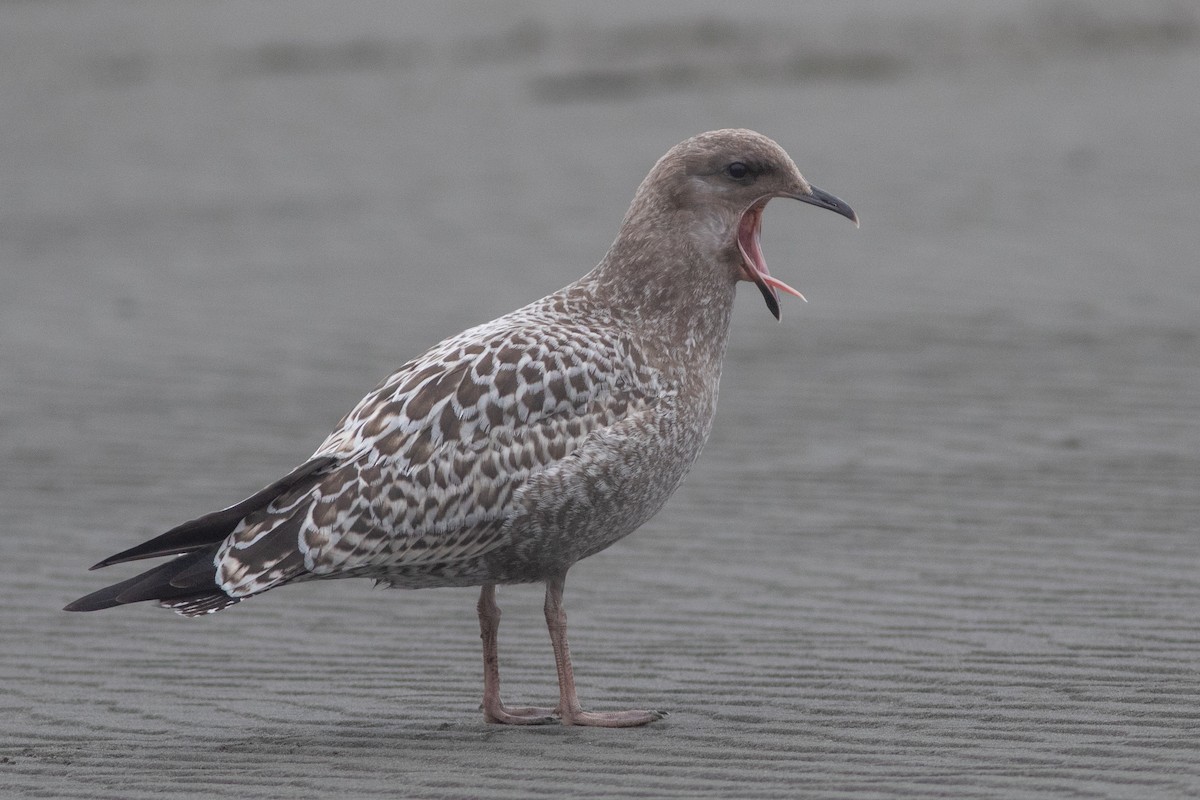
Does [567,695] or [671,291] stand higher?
[671,291]

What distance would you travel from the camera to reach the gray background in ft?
19.8

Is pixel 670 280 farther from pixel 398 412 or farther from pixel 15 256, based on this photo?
pixel 15 256

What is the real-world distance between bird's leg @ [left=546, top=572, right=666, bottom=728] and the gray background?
77 millimetres

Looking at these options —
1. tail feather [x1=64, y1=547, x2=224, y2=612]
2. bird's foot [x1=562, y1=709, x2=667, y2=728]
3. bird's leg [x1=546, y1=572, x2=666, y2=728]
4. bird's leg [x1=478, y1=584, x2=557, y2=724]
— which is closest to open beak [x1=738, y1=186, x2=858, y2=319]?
bird's leg [x1=546, y1=572, x2=666, y2=728]

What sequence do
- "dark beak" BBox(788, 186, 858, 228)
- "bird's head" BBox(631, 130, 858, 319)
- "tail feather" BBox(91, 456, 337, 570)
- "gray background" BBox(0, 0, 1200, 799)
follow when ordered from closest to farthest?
"tail feather" BBox(91, 456, 337, 570) → "gray background" BBox(0, 0, 1200, 799) → "bird's head" BBox(631, 130, 858, 319) → "dark beak" BBox(788, 186, 858, 228)

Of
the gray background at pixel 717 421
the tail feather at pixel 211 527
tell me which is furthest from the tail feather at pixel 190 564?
the gray background at pixel 717 421

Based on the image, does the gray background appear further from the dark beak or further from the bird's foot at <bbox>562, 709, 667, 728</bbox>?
the dark beak

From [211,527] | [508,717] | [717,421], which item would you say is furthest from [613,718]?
[717,421]

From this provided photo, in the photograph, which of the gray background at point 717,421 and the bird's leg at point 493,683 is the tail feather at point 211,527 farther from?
the bird's leg at point 493,683

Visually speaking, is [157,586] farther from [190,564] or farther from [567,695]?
[567,695]

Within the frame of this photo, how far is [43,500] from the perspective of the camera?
9.95 m

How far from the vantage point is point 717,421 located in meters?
11.1

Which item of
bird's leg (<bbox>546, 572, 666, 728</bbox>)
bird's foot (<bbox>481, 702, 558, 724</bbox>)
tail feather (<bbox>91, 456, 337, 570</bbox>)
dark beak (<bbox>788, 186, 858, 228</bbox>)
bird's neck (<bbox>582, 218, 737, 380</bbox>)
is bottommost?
bird's foot (<bbox>481, 702, 558, 724</bbox>)

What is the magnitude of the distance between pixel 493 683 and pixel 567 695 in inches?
11.2
